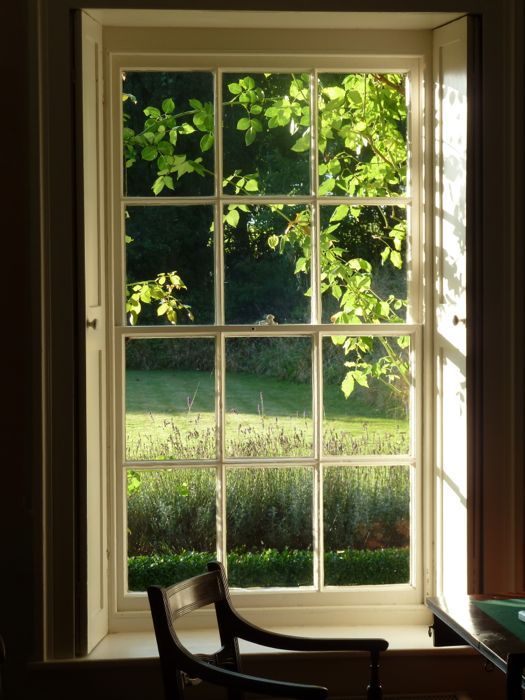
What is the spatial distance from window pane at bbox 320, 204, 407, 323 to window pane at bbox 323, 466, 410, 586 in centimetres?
A: 61

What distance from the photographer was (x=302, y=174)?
3686mm

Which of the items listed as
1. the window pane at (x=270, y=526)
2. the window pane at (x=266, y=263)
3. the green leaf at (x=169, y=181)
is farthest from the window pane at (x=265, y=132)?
the window pane at (x=270, y=526)

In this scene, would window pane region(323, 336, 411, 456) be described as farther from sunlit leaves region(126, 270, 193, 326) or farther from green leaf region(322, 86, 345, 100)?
green leaf region(322, 86, 345, 100)

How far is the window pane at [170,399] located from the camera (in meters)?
3.64

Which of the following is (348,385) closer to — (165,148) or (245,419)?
(245,419)

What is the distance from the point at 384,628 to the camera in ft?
11.9

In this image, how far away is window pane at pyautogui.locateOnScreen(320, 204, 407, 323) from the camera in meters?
3.70

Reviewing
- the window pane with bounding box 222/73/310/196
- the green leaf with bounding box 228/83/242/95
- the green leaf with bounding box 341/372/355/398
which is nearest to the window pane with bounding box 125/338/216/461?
the green leaf with bounding box 341/372/355/398

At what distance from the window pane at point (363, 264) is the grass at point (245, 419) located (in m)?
0.31

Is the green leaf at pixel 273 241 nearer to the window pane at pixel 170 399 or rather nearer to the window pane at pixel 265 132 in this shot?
the window pane at pixel 265 132

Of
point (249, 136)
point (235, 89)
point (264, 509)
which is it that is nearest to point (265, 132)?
point (249, 136)

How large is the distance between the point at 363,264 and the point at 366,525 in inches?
39.6

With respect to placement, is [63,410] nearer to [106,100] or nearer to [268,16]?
[106,100]

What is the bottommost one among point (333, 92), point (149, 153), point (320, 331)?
point (320, 331)
